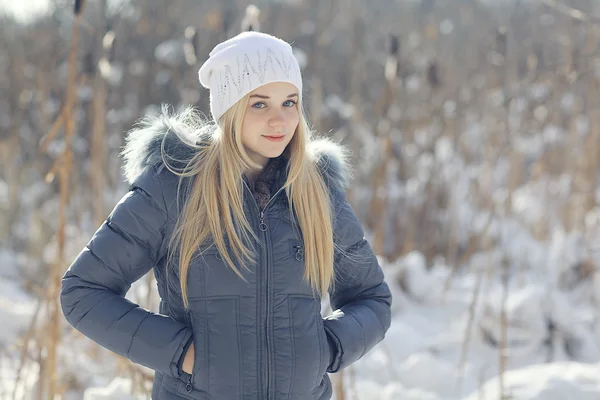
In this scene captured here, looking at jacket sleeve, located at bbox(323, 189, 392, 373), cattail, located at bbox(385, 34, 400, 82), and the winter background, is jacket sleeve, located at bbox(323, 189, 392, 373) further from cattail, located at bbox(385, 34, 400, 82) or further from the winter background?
cattail, located at bbox(385, 34, 400, 82)

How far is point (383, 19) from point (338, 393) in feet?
24.3

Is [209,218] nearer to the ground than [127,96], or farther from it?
nearer to the ground

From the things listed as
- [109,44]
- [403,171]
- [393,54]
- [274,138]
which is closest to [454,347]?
[403,171]

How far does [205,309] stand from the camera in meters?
1.55

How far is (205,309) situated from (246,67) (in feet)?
1.65

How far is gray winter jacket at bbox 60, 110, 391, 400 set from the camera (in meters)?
1.51

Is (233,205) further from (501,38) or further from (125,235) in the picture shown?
(501,38)

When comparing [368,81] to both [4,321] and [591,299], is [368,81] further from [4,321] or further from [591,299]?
[4,321]

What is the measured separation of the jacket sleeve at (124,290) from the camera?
4.95 ft

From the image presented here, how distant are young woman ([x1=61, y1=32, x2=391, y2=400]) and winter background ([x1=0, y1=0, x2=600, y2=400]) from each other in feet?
1.86

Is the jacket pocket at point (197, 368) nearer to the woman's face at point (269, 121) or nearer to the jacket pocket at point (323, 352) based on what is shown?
the jacket pocket at point (323, 352)

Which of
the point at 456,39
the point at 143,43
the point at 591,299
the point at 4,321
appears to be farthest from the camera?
the point at 456,39

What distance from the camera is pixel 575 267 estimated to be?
491 centimetres

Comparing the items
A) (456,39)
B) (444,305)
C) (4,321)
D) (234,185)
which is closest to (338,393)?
(234,185)
